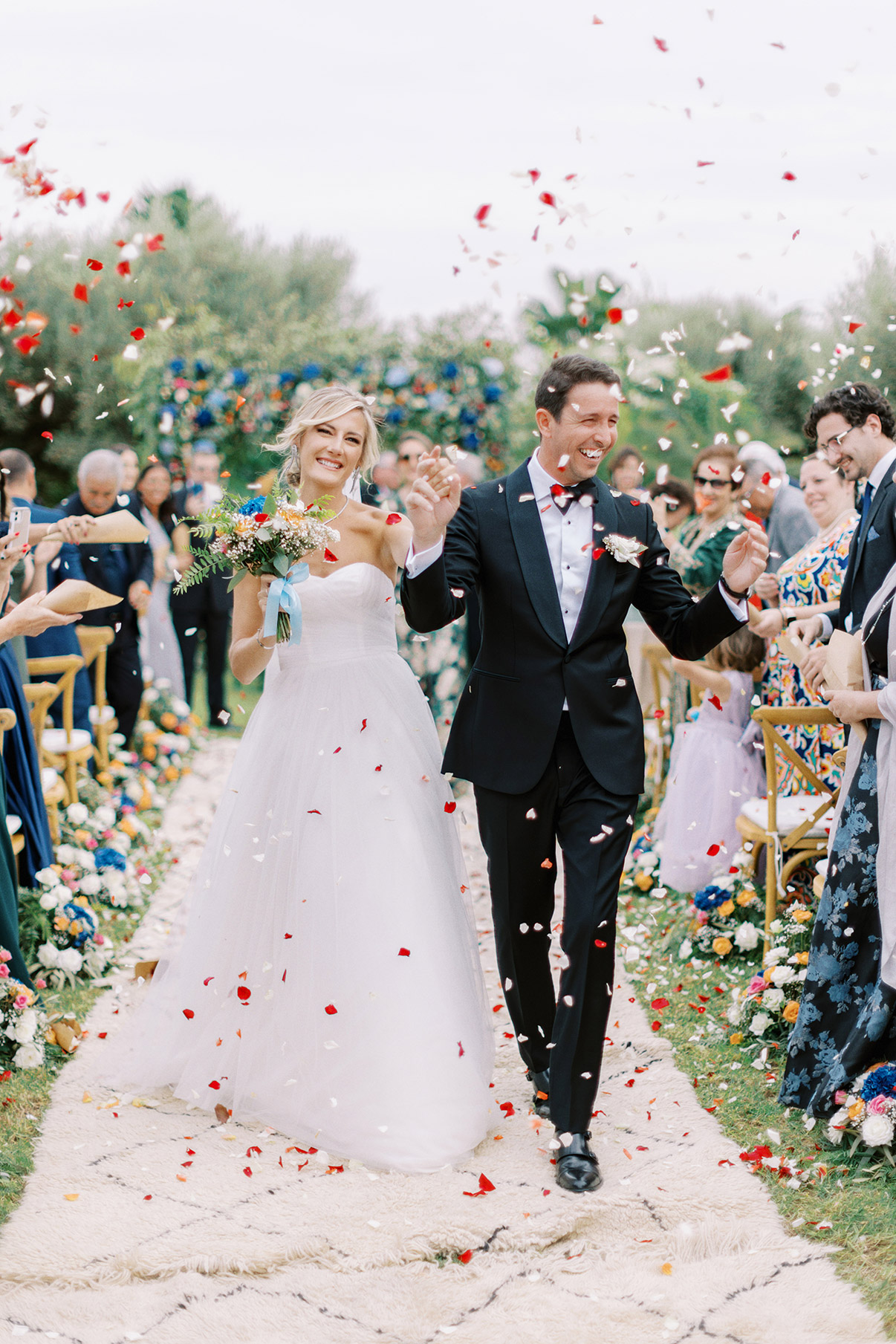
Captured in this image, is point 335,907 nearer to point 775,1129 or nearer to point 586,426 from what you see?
point 775,1129

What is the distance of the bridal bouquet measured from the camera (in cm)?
377

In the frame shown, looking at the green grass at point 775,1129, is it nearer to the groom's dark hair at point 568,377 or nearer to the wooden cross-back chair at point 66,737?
the groom's dark hair at point 568,377

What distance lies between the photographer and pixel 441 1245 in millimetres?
2996

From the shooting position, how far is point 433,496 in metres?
3.17

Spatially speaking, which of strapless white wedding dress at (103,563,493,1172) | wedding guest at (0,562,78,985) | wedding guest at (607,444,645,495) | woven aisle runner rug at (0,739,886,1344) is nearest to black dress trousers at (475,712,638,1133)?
strapless white wedding dress at (103,563,493,1172)

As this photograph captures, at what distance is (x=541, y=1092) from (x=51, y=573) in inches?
188

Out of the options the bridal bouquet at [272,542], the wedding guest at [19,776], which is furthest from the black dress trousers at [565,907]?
the wedding guest at [19,776]

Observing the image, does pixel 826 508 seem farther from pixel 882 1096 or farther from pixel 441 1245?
pixel 441 1245

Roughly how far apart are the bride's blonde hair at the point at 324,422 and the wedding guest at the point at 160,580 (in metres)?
5.07

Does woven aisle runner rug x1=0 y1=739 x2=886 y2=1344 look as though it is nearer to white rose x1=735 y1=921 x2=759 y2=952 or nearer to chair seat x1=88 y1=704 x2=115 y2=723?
white rose x1=735 y1=921 x2=759 y2=952

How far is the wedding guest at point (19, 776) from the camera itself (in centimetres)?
381

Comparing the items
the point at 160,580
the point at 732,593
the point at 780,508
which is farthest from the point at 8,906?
the point at 160,580

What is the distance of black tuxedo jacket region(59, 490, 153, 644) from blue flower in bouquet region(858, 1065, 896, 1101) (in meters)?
6.13

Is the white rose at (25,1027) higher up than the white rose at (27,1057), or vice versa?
the white rose at (25,1027)
